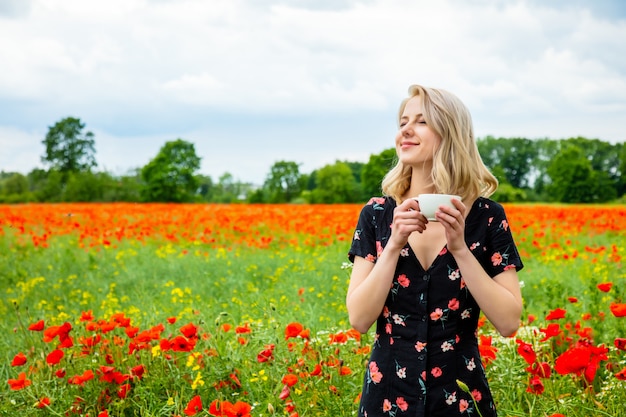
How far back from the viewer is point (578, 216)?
41.3 feet

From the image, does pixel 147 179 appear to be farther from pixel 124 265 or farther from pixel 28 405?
pixel 28 405

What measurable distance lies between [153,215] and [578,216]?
9.85 metres

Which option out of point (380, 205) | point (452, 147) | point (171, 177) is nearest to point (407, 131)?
point (452, 147)

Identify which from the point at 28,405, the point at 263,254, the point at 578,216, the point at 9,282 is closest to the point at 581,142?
the point at 578,216

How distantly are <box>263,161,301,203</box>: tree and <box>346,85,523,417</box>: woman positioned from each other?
2942 cm

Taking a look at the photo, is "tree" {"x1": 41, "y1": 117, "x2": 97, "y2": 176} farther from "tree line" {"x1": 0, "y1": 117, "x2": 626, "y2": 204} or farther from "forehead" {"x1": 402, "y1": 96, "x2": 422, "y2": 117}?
"forehead" {"x1": 402, "y1": 96, "x2": 422, "y2": 117}

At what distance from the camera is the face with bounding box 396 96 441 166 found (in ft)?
6.56

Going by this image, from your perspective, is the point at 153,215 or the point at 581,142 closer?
the point at 153,215

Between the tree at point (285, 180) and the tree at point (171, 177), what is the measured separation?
6932 mm

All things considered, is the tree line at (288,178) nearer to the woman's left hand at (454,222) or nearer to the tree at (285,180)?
the tree at (285,180)

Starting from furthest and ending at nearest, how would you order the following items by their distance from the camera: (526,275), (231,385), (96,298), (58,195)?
(58,195)
(526,275)
(96,298)
(231,385)

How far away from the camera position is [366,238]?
2092mm

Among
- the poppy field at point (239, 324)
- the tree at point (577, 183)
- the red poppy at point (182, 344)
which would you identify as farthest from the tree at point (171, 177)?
the red poppy at point (182, 344)

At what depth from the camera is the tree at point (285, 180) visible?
3194 cm
